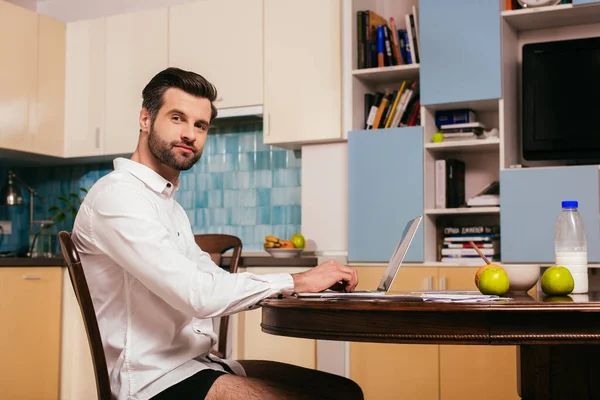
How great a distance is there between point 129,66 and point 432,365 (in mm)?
2476

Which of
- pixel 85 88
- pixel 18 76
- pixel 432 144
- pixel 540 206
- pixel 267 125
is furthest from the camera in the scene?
pixel 85 88

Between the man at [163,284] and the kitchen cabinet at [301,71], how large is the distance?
2006mm

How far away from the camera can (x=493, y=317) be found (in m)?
1.41

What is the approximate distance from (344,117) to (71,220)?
2124 millimetres

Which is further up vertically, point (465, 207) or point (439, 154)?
point (439, 154)

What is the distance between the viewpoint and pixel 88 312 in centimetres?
165

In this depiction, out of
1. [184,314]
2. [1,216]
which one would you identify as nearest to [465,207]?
[184,314]

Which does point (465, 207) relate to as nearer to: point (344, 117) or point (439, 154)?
point (439, 154)

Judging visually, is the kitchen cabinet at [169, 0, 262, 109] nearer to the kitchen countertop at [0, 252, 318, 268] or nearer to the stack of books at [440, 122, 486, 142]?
the kitchen countertop at [0, 252, 318, 268]

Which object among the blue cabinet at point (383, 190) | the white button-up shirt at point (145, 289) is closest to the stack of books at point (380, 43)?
the blue cabinet at point (383, 190)

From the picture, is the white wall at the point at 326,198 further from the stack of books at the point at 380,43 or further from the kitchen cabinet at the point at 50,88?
the kitchen cabinet at the point at 50,88

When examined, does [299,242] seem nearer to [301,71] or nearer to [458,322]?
[301,71]

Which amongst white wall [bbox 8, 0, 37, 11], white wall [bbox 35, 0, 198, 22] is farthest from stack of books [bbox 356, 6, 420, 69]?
white wall [bbox 8, 0, 37, 11]

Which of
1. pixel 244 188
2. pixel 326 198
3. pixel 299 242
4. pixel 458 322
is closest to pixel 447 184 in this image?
pixel 326 198
